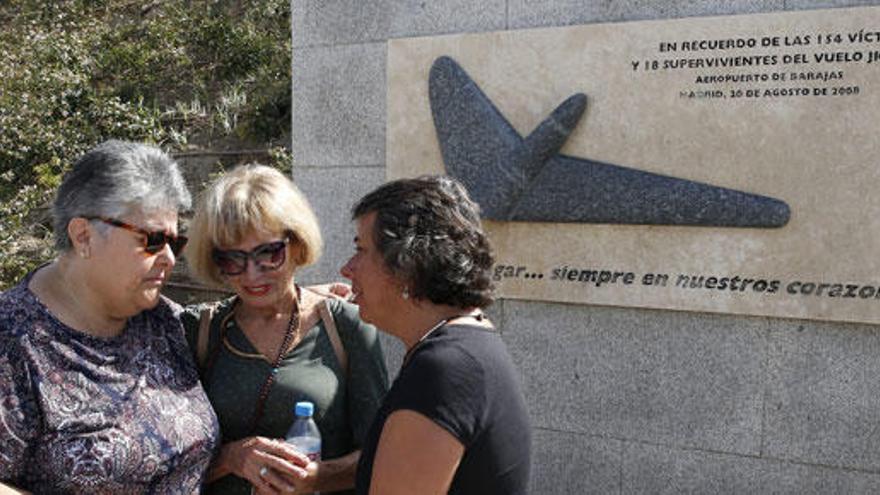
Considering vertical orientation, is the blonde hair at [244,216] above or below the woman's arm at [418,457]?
above

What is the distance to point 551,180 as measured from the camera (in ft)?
13.4

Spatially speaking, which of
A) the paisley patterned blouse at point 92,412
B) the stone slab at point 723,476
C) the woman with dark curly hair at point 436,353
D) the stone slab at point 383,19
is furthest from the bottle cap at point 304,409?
the stone slab at point 383,19

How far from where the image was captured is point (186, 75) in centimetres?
912

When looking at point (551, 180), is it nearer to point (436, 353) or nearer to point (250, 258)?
point (250, 258)

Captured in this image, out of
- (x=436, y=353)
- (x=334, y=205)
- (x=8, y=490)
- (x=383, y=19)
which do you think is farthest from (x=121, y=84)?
(x=436, y=353)

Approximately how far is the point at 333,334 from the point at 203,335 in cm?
35

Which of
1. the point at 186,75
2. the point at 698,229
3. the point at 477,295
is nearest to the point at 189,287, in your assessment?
the point at 186,75

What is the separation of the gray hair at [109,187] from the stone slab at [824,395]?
2710mm

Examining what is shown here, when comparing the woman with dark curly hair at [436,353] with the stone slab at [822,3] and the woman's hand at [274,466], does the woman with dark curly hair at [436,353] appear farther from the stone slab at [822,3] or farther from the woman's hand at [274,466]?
the stone slab at [822,3]

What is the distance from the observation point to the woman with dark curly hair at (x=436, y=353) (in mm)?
1567

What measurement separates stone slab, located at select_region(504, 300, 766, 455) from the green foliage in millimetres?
4217

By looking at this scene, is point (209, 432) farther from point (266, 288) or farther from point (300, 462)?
point (266, 288)

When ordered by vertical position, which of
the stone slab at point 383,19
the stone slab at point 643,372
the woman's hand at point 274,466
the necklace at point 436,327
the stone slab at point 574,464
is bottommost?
the stone slab at point 574,464

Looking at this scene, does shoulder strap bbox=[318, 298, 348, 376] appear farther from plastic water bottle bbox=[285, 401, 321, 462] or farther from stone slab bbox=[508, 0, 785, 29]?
stone slab bbox=[508, 0, 785, 29]
